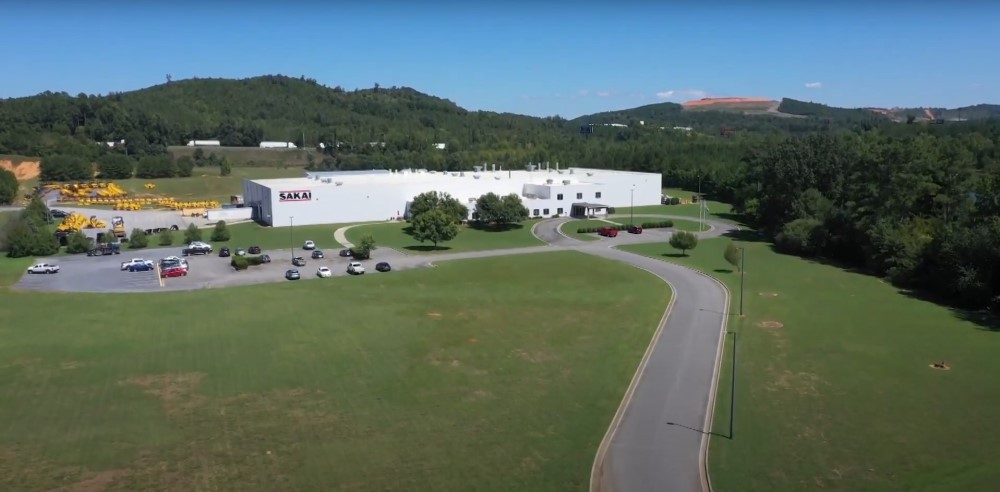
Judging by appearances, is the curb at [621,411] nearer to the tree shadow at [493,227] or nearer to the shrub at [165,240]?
the tree shadow at [493,227]

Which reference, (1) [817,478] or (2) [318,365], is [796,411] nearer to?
(1) [817,478]

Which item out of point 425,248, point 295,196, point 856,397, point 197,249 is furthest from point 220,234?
point 856,397

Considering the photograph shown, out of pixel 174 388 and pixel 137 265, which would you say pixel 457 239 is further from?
pixel 174 388

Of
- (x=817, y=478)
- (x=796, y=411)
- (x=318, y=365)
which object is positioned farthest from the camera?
(x=318, y=365)

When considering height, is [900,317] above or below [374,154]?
below

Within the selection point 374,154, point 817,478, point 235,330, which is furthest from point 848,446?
point 374,154
